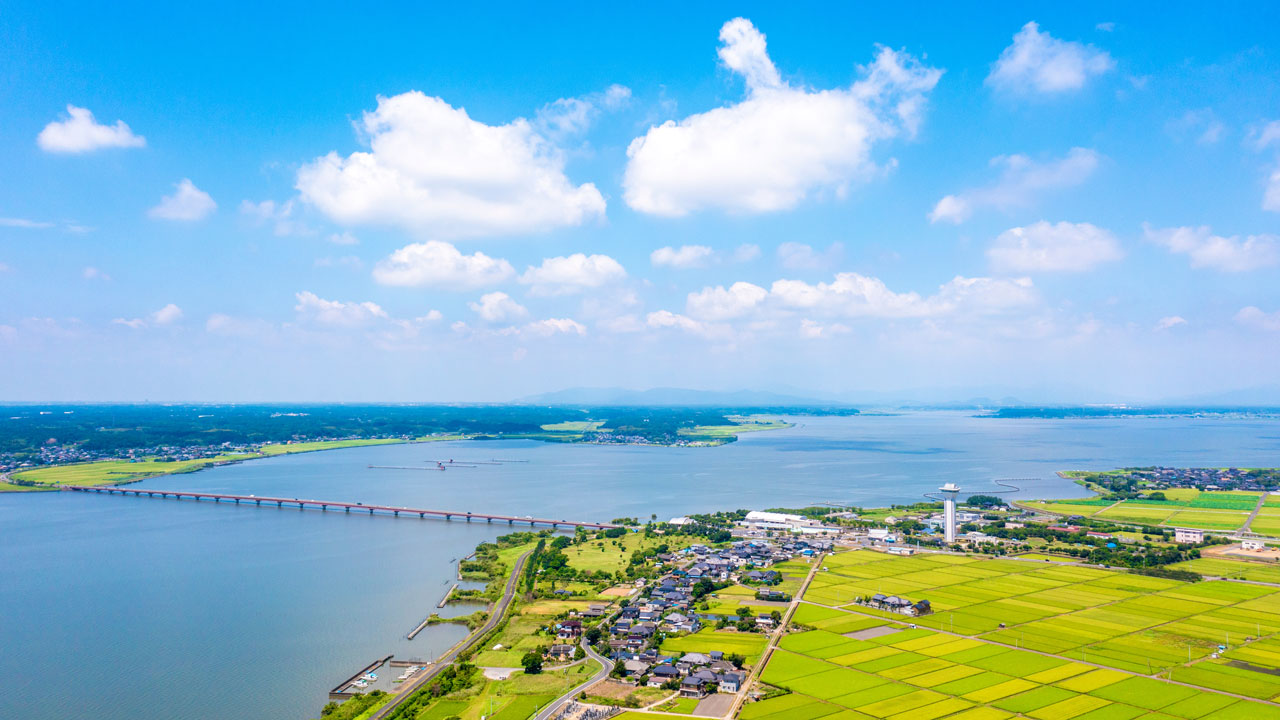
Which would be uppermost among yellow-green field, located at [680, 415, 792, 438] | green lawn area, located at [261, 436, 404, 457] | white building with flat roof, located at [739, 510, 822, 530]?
yellow-green field, located at [680, 415, 792, 438]

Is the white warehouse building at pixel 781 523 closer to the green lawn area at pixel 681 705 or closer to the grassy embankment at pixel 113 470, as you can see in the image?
the green lawn area at pixel 681 705

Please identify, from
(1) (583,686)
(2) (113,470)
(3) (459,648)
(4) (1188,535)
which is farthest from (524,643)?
(2) (113,470)

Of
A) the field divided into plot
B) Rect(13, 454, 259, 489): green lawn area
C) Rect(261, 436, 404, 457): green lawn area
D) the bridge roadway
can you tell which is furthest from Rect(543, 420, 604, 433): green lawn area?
the field divided into plot

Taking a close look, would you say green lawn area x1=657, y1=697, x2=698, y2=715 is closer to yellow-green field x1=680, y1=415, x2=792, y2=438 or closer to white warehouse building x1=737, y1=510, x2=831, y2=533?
white warehouse building x1=737, y1=510, x2=831, y2=533

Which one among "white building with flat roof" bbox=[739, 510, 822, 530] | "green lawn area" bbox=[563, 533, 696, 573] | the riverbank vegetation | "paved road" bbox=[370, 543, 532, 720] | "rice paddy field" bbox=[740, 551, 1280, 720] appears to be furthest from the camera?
the riverbank vegetation

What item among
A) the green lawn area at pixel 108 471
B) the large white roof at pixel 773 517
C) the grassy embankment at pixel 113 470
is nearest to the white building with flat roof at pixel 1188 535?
the large white roof at pixel 773 517

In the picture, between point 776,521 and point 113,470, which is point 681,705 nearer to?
point 776,521

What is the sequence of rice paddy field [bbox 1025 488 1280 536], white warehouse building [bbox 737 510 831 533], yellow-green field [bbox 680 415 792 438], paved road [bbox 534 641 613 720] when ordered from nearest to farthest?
→ paved road [bbox 534 641 613 720] < white warehouse building [bbox 737 510 831 533] < rice paddy field [bbox 1025 488 1280 536] < yellow-green field [bbox 680 415 792 438]
